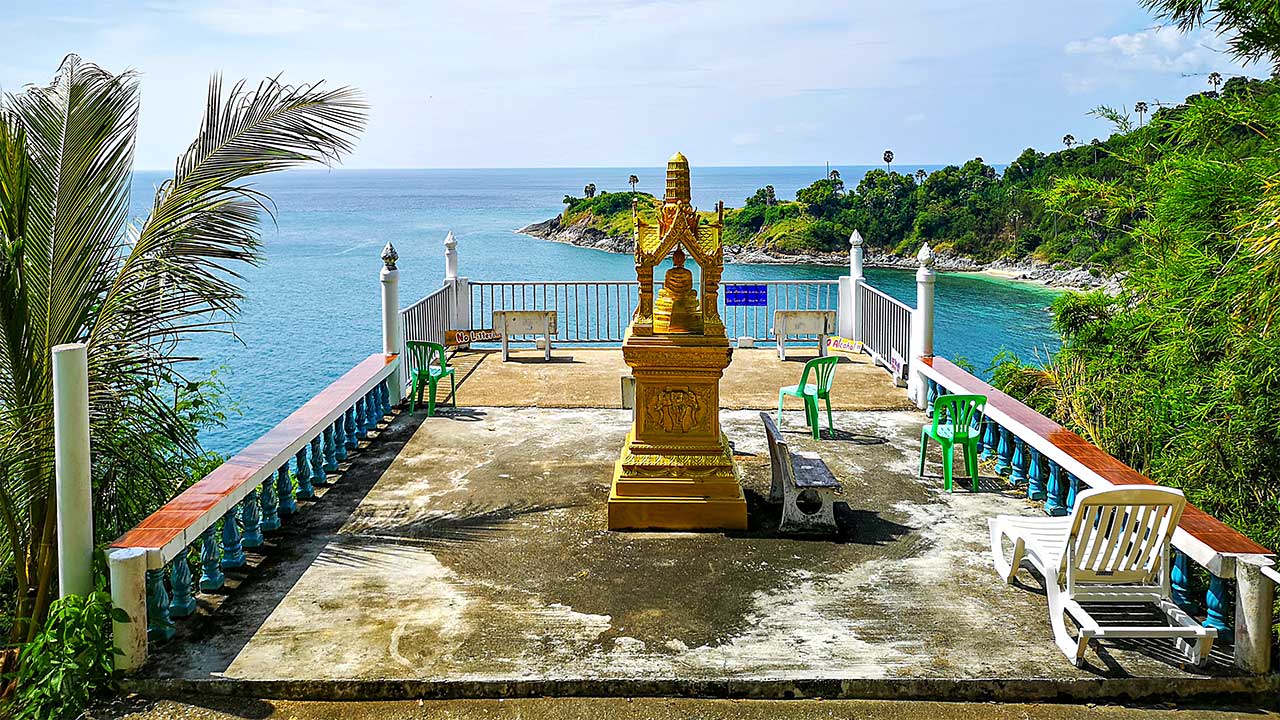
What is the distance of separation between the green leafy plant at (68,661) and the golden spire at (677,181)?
4148 millimetres

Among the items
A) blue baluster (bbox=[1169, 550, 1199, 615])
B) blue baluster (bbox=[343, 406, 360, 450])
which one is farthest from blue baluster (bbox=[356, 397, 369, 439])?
blue baluster (bbox=[1169, 550, 1199, 615])

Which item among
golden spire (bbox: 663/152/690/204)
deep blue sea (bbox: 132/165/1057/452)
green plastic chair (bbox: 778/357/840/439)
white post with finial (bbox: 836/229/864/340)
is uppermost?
golden spire (bbox: 663/152/690/204)

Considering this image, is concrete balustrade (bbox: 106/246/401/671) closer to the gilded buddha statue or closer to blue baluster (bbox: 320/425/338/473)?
blue baluster (bbox: 320/425/338/473)

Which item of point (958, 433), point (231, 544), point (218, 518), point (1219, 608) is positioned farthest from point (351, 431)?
point (1219, 608)

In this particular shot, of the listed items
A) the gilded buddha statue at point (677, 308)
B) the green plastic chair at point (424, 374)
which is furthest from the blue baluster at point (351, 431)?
the gilded buddha statue at point (677, 308)

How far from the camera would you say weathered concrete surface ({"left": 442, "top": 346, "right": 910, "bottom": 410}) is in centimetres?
1129

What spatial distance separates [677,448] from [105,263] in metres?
3.64

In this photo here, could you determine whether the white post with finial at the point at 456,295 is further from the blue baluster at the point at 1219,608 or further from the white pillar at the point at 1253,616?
the white pillar at the point at 1253,616

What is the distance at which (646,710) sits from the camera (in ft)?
15.6

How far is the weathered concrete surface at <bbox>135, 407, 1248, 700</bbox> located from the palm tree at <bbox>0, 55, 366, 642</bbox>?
1083mm

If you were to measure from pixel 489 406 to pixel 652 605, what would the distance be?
547 centimetres

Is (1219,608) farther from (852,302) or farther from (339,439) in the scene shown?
(852,302)

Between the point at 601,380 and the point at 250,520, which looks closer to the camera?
the point at 250,520

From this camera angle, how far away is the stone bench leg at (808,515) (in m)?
6.91
